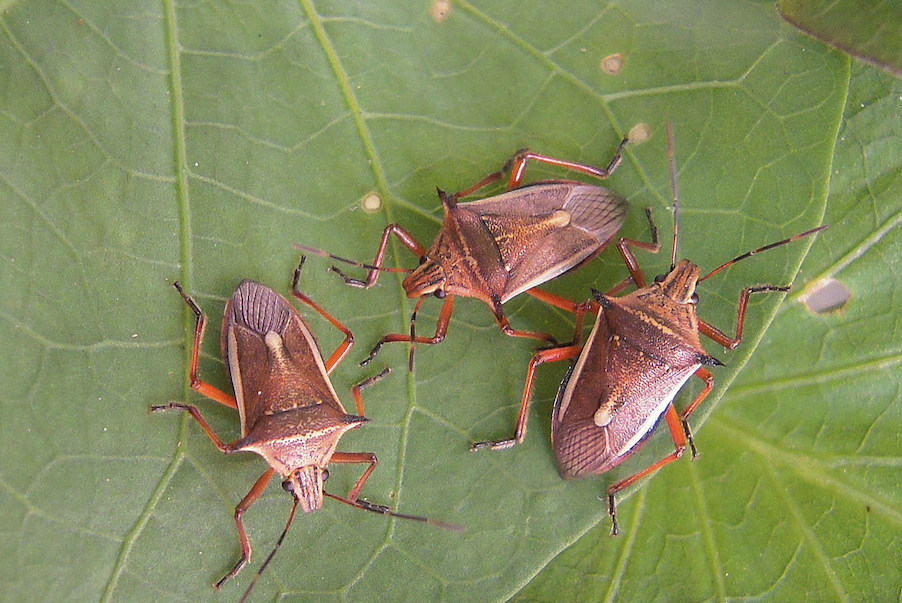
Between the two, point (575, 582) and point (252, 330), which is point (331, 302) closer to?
point (252, 330)

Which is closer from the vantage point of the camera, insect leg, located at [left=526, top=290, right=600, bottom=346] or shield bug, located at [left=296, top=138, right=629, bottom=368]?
shield bug, located at [left=296, top=138, right=629, bottom=368]

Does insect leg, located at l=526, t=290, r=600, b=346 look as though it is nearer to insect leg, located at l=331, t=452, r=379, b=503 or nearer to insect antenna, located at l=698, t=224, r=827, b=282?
insect antenna, located at l=698, t=224, r=827, b=282

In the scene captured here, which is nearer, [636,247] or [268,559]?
[268,559]

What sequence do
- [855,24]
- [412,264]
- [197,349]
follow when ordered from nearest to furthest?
[197,349] → [855,24] → [412,264]

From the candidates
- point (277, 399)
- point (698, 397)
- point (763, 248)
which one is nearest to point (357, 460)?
point (277, 399)

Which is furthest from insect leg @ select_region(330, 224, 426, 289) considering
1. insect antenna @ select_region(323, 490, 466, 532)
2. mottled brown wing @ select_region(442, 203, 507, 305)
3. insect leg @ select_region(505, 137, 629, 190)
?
insect antenna @ select_region(323, 490, 466, 532)

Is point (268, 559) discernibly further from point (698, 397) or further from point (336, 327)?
point (698, 397)

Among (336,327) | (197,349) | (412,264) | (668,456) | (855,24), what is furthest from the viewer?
(668,456)
